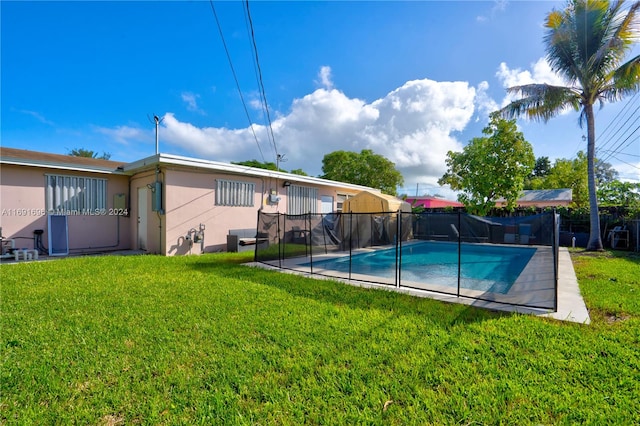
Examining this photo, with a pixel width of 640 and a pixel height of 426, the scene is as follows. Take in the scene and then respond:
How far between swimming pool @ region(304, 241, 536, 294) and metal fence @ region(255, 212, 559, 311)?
18 millimetres

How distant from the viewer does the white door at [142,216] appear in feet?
31.3

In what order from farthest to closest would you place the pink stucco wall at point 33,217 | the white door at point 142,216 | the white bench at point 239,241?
the white bench at point 239,241 < the white door at point 142,216 < the pink stucco wall at point 33,217

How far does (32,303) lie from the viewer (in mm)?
4027

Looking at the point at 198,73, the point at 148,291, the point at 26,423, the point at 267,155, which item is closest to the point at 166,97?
the point at 198,73

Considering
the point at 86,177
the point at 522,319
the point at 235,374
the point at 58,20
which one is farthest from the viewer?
the point at 86,177

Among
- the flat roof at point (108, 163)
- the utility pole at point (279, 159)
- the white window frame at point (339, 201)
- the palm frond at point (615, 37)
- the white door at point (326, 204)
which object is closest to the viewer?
the flat roof at point (108, 163)

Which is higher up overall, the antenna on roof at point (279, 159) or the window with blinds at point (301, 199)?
the antenna on roof at point (279, 159)

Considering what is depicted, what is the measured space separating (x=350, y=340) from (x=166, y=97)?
40.9 feet

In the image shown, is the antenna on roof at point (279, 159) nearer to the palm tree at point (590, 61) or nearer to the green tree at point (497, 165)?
the green tree at point (497, 165)

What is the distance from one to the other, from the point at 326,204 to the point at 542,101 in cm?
971

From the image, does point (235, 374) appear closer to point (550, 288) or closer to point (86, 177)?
point (550, 288)

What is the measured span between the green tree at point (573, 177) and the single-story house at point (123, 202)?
25.6m

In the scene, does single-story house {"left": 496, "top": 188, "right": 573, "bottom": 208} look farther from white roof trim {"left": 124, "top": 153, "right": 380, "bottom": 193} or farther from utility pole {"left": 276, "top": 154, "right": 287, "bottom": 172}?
white roof trim {"left": 124, "top": 153, "right": 380, "bottom": 193}

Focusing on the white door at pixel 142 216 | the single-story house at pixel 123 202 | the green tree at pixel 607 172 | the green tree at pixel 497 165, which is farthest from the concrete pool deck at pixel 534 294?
the green tree at pixel 607 172
